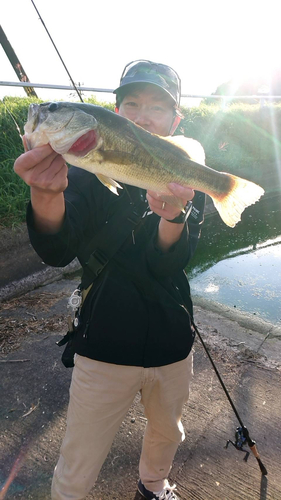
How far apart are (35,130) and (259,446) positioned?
8.37 ft

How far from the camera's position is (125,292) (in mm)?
1859

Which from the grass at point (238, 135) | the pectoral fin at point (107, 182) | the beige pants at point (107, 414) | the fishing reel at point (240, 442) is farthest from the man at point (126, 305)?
the grass at point (238, 135)

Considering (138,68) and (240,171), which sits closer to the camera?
(138,68)

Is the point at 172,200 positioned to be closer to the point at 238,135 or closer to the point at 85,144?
the point at 85,144

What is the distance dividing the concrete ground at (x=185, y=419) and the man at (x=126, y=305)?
287mm

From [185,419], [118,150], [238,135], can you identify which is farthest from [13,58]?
[238,135]

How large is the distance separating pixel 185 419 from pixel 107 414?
1.14 meters

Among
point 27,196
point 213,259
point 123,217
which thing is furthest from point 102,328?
point 213,259

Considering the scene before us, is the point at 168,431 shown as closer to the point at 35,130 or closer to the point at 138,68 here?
the point at 35,130

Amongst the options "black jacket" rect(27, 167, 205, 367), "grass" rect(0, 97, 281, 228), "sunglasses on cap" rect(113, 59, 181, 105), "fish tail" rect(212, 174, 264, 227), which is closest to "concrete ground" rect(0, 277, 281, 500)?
"black jacket" rect(27, 167, 205, 367)

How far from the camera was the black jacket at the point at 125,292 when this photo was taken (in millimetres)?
1789

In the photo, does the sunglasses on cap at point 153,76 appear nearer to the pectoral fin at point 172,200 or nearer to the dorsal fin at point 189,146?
the dorsal fin at point 189,146

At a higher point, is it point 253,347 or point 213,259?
point 253,347

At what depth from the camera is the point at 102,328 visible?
1.81 meters
